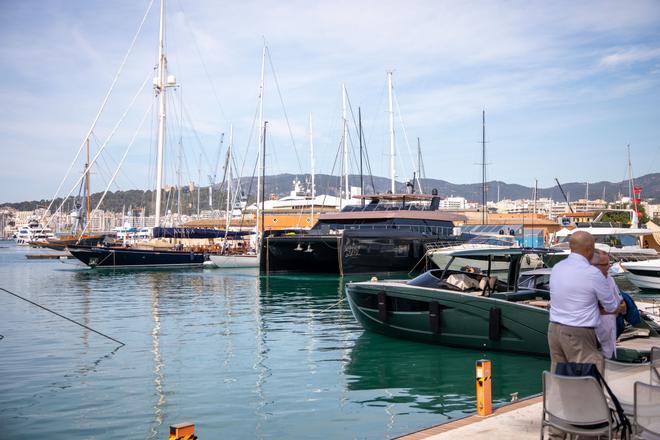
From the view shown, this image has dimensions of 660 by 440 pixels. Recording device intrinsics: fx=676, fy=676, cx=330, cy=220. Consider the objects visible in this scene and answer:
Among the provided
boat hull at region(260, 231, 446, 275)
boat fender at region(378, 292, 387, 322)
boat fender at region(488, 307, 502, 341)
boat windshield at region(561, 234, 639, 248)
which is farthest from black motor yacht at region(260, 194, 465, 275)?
boat fender at region(488, 307, 502, 341)

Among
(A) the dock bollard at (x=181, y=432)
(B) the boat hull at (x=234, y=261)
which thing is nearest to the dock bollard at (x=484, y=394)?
(A) the dock bollard at (x=181, y=432)

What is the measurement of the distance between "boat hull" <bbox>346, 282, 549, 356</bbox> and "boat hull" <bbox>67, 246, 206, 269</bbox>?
1590 inches

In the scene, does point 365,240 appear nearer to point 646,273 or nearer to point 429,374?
point 646,273

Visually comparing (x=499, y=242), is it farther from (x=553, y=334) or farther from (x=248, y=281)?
(x=553, y=334)

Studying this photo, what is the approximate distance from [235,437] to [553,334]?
15.3ft

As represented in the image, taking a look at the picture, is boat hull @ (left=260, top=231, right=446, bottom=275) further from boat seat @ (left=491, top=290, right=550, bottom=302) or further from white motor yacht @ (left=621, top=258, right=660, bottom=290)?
boat seat @ (left=491, top=290, right=550, bottom=302)

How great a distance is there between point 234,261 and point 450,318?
1563 inches

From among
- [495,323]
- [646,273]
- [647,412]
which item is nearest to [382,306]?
[495,323]

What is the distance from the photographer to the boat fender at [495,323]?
45.1 ft

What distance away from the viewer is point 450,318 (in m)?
14.6

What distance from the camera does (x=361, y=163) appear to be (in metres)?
64.8

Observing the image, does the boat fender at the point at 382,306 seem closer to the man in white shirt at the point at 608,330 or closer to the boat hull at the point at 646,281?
the man in white shirt at the point at 608,330

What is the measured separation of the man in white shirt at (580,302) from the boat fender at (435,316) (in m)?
8.24

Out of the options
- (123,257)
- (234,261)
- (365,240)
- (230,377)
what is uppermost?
(365,240)
